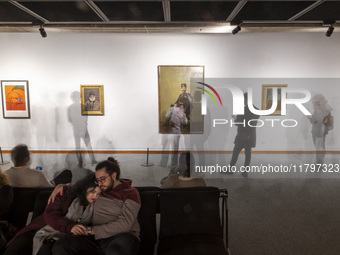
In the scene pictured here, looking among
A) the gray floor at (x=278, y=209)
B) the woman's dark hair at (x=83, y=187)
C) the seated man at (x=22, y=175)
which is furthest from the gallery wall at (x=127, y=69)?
the woman's dark hair at (x=83, y=187)

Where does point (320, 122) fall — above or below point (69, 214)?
above

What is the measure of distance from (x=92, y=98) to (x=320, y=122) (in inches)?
256

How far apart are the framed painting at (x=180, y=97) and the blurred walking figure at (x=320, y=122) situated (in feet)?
10.9

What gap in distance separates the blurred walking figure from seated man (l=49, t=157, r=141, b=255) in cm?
656

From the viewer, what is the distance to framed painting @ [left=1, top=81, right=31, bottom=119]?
25.2 ft

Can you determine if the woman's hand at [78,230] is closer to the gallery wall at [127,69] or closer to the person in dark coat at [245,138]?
the person in dark coat at [245,138]

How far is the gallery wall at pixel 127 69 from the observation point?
7512mm

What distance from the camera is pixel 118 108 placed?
777 cm

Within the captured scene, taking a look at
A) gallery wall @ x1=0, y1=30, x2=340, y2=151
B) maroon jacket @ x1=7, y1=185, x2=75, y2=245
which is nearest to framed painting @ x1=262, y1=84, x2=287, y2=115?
gallery wall @ x1=0, y1=30, x2=340, y2=151

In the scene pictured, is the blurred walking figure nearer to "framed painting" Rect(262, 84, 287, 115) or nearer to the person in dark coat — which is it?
"framed painting" Rect(262, 84, 287, 115)

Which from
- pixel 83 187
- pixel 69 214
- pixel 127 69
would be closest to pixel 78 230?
pixel 69 214

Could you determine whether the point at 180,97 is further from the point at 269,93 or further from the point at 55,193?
the point at 55,193

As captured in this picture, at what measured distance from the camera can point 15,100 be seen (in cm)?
775

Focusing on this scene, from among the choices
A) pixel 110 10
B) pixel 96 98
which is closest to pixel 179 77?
pixel 96 98
